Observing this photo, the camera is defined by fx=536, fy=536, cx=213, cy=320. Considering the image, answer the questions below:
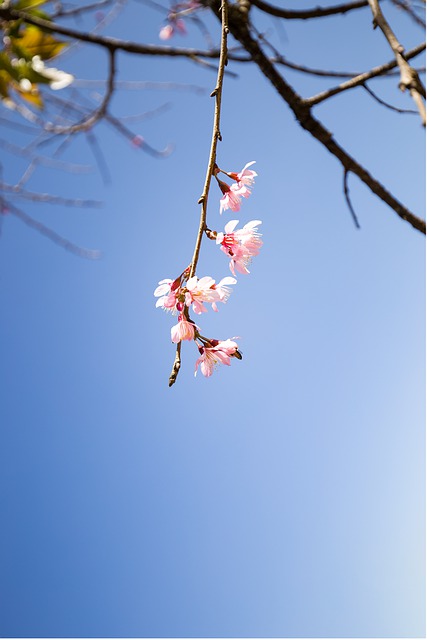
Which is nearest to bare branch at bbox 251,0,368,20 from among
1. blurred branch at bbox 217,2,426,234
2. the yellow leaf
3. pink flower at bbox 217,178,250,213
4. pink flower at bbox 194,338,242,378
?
blurred branch at bbox 217,2,426,234

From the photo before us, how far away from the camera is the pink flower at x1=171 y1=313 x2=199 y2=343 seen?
2.07ft

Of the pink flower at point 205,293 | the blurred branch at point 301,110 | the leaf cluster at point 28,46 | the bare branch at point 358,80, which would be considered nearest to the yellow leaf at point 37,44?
the leaf cluster at point 28,46

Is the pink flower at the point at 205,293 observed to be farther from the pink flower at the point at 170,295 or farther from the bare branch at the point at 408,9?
the bare branch at the point at 408,9

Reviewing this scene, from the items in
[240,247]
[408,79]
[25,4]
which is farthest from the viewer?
[25,4]

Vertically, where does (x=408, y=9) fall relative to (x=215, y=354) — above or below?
above

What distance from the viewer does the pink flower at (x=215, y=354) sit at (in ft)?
2.17

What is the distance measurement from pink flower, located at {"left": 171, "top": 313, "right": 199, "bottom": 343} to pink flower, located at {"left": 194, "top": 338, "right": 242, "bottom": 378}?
0.04m

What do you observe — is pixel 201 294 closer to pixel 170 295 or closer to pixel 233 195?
pixel 170 295

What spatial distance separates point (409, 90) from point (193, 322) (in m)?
0.37

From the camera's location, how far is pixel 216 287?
71 centimetres

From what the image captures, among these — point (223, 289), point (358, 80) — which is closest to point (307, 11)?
point (358, 80)

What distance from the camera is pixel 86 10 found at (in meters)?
1.44

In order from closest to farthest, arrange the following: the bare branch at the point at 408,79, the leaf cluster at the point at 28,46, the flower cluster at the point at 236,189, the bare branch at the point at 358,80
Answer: the bare branch at the point at 408,79 < the flower cluster at the point at 236,189 < the bare branch at the point at 358,80 < the leaf cluster at the point at 28,46

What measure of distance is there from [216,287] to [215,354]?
92 mm
